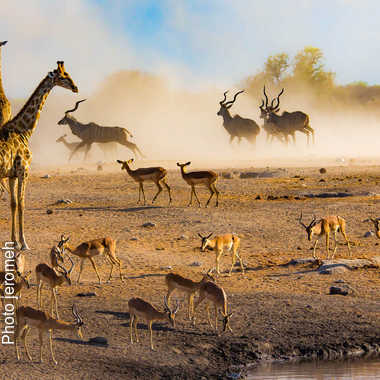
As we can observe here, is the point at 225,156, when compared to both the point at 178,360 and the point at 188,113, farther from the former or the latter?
the point at 178,360

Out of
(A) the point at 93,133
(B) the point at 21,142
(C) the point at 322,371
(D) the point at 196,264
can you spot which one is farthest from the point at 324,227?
(A) the point at 93,133

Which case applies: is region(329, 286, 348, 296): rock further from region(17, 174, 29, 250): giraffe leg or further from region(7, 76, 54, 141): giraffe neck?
region(7, 76, 54, 141): giraffe neck

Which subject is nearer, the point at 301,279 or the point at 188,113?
the point at 301,279

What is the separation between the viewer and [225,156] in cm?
4306

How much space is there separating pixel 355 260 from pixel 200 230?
405 centimetres

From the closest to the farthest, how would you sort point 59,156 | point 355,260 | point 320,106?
point 355,260, point 59,156, point 320,106

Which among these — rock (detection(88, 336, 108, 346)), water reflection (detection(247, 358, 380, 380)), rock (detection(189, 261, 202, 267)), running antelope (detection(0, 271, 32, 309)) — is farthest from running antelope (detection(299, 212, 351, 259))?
running antelope (detection(0, 271, 32, 309))

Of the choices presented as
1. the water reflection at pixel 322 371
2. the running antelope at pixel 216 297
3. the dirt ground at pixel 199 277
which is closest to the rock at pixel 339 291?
the dirt ground at pixel 199 277

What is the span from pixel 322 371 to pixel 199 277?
12.6ft

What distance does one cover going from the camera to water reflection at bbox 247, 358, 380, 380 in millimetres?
9875

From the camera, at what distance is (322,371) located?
33.2 feet

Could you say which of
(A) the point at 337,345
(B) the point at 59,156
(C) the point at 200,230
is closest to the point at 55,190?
(C) the point at 200,230

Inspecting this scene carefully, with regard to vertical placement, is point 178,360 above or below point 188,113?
below

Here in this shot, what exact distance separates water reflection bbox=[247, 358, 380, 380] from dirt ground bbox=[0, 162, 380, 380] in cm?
25
